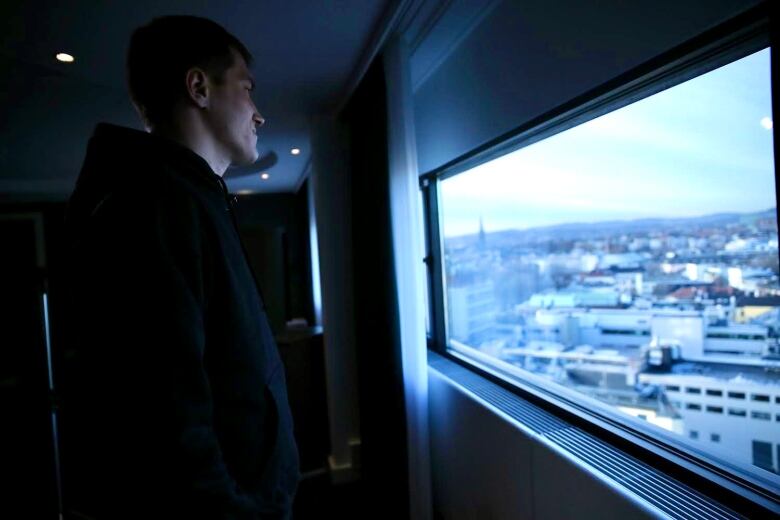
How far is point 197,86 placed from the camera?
84cm

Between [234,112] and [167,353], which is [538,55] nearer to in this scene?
[234,112]

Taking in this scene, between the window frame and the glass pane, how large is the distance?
0.04 meters

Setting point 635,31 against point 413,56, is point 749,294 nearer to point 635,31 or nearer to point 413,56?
point 635,31

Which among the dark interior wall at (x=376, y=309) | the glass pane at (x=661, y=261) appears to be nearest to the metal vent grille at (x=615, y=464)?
the glass pane at (x=661, y=261)

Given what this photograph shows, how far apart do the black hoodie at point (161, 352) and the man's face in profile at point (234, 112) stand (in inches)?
4.6

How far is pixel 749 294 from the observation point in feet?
3.33

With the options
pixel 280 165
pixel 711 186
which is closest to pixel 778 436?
pixel 711 186

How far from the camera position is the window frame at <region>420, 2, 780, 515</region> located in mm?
898

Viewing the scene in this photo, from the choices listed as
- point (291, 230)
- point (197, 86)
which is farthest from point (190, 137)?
point (291, 230)

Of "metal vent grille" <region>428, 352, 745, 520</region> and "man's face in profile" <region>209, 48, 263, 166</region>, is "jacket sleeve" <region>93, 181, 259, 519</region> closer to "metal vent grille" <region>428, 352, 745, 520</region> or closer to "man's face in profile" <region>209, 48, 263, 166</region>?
"man's face in profile" <region>209, 48, 263, 166</region>

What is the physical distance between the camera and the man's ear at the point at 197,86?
2.73 ft

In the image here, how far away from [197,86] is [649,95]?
45.7 inches

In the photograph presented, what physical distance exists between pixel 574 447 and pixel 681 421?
0.30m

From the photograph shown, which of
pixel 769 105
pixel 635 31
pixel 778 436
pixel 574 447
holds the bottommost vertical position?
pixel 574 447
